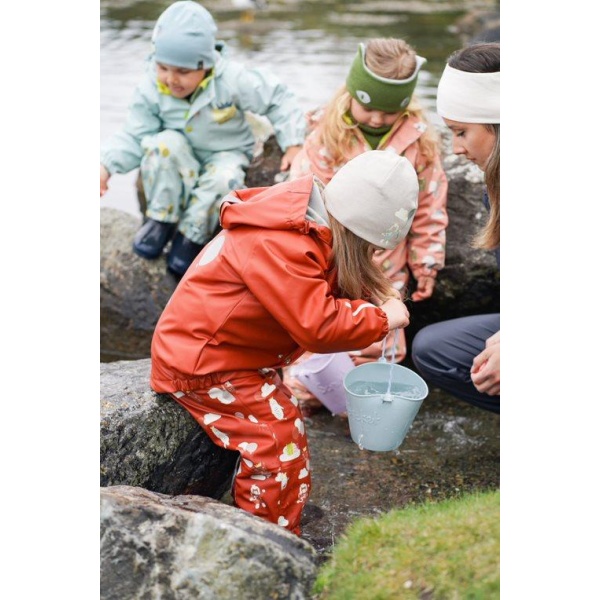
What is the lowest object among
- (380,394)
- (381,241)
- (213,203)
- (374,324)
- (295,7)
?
(295,7)

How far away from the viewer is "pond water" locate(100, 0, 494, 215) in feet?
34.1

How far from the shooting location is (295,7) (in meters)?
17.2

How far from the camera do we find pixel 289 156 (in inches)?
214

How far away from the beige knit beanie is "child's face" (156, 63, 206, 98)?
2395mm

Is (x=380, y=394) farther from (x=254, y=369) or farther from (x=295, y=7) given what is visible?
(x=295, y=7)

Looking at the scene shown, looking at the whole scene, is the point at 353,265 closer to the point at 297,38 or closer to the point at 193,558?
the point at 193,558

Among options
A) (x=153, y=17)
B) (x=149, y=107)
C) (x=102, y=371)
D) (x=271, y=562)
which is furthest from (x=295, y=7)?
(x=271, y=562)

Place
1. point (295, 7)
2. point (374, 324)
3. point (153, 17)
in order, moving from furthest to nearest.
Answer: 1. point (295, 7)
2. point (153, 17)
3. point (374, 324)

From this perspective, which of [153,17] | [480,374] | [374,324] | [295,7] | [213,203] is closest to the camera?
[374,324]

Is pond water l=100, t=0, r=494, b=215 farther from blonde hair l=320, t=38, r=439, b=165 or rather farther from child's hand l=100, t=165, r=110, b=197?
blonde hair l=320, t=38, r=439, b=165

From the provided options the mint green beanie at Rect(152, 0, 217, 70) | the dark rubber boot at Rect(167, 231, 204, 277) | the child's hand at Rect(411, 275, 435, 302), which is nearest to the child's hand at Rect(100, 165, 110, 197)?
the dark rubber boot at Rect(167, 231, 204, 277)

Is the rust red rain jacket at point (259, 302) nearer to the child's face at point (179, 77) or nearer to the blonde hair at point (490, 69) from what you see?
the blonde hair at point (490, 69)

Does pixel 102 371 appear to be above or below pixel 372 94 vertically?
below

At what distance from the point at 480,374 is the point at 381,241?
817 mm
